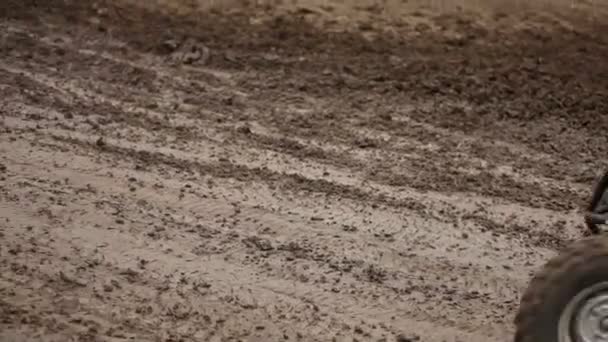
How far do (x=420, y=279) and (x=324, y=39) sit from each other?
13.8ft

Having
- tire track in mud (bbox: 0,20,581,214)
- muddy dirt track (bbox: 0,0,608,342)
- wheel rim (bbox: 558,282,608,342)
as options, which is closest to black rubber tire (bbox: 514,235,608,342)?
wheel rim (bbox: 558,282,608,342)

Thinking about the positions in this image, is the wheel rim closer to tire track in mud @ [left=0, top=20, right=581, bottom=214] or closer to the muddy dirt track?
the muddy dirt track

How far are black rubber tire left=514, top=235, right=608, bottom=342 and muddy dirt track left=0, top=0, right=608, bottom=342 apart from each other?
1009 mm

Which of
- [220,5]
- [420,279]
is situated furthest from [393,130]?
[220,5]

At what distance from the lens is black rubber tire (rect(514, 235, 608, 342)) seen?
13.7 feet

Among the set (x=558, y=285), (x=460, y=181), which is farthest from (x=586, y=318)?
(x=460, y=181)

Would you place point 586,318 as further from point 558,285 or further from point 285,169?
point 285,169

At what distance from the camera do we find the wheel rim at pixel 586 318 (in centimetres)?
421

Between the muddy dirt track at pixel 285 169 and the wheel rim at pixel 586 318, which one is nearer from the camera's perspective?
the wheel rim at pixel 586 318

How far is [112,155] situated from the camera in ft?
23.8

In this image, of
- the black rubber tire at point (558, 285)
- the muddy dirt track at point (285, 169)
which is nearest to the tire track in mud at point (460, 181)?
the muddy dirt track at point (285, 169)

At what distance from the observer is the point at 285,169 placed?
720 centimetres

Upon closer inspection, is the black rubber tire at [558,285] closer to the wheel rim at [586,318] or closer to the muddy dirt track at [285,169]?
the wheel rim at [586,318]

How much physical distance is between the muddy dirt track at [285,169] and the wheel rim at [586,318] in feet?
3.44
